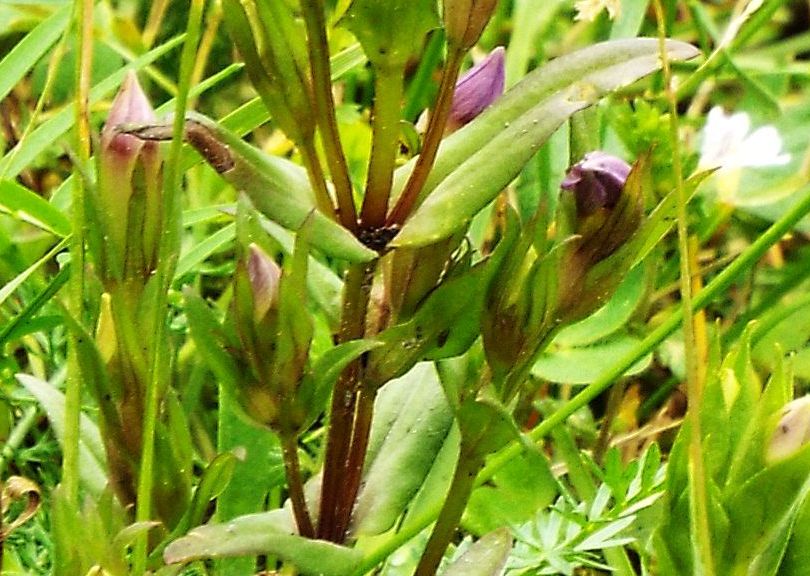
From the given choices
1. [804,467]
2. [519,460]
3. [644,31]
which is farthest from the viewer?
[644,31]

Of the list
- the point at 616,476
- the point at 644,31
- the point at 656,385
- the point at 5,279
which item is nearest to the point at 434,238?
the point at 616,476

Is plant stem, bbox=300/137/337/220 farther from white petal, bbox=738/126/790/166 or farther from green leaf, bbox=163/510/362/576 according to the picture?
white petal, bbox=738/126/790/166

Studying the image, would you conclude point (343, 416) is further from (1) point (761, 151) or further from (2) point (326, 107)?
(1) point (761, 151)

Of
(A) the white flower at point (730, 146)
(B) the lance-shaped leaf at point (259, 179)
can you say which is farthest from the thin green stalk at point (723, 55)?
(B) the lance-shaped leaf at point (259, 179)

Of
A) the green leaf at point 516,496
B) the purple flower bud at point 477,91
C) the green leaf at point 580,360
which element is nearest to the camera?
the purple flower bud at point 477,91

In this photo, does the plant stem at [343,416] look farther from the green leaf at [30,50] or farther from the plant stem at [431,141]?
the green leaf at [30,50]

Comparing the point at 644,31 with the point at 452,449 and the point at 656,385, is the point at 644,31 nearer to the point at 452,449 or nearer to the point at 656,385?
the point at 656,385
